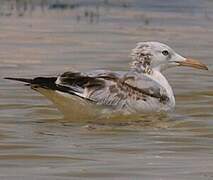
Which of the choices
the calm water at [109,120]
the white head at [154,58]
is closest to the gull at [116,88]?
the white head at [154,58]

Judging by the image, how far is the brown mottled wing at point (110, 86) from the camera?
1041 centimetres

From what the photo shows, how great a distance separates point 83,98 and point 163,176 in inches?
110

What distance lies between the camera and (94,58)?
14984 millimetres

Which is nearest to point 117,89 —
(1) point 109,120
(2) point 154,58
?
(1) point 109,120

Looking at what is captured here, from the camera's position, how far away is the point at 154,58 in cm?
1184

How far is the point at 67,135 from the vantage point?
970 centimetres

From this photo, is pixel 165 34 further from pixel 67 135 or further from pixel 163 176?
pixel 163 176

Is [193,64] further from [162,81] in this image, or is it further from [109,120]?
[109,120]

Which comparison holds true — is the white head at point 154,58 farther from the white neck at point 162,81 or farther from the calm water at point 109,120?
the calm water at point 109,120

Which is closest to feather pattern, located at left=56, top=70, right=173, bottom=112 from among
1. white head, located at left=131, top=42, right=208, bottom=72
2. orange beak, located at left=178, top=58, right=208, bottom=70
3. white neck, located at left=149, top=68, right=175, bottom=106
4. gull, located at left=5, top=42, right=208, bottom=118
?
gull, located at left=5, top=42, right=208, bottom=118

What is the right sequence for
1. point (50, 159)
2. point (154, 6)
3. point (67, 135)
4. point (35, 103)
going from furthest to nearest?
point (154, 6), point (35, 103), point (67, 135), point (50, 159)

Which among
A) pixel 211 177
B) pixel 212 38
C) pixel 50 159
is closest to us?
pixel 211 177

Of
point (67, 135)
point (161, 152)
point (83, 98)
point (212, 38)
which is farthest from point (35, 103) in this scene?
point (212, 38)

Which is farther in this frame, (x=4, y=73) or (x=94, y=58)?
(x=94, y=58)
